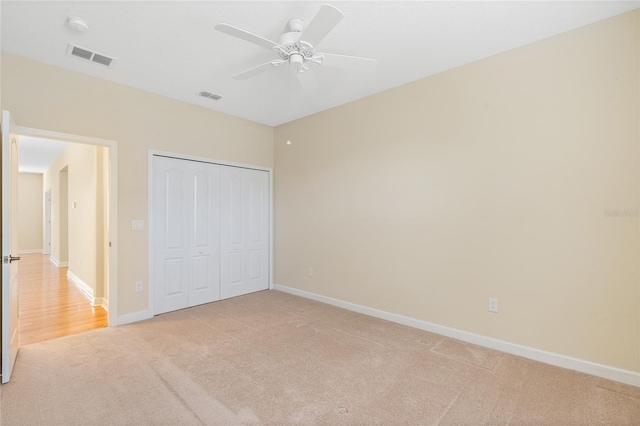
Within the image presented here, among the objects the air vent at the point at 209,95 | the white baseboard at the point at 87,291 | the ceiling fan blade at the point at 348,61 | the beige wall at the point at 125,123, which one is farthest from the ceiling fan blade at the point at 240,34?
the white baseboard at the point at 87,291

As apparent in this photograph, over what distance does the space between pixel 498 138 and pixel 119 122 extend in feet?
13.6

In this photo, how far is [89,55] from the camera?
296 cm

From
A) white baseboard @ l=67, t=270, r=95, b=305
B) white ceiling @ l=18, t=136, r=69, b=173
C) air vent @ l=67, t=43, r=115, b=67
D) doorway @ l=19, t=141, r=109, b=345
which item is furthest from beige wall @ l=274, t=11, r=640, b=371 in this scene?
white ceiling @ l=18, t=136, r=69, b=173

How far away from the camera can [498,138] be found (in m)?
2.97

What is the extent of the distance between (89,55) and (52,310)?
3352mm

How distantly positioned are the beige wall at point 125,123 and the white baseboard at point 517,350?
9.33 ft

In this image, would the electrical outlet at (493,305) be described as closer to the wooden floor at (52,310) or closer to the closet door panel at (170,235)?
the closet door panel at (170,235)

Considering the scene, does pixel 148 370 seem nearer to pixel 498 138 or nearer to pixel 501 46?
pixel 498 138

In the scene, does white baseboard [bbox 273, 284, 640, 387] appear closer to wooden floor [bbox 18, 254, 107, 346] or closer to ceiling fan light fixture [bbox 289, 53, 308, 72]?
ceiling fan light fixture [bbox 289, 53, 308, 72]

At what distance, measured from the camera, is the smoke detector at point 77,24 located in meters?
2.42

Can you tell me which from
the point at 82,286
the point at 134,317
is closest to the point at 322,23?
the point at 134,317

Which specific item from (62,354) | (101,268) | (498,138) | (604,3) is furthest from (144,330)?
(604,3)

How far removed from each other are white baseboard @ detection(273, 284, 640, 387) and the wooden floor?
332 cm

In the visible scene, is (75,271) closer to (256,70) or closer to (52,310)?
(52,310)
